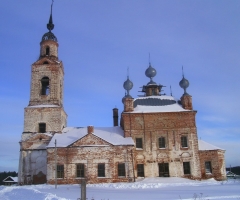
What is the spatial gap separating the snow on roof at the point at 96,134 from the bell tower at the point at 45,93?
110cm

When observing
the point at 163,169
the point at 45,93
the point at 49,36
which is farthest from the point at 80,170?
the point at 49,36

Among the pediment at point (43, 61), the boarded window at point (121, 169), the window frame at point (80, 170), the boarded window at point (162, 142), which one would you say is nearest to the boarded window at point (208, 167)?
the boarded window at point (162, 142)

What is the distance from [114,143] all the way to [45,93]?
9378 mm

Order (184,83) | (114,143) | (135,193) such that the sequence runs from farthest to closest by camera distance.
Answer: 1. (184,83)
2. (114,143)
3. (135,193)

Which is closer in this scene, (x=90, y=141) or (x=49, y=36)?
(x=90, y=141)

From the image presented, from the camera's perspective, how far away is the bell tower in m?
26.4

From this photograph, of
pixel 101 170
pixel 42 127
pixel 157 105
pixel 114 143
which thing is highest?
pixel 157 105

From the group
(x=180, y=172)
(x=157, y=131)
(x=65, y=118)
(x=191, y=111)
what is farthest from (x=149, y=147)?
(x=65, y=118)

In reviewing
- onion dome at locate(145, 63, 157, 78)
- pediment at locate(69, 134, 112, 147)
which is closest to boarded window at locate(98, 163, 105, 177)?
pediment at locate(69, 134, 112, 147)

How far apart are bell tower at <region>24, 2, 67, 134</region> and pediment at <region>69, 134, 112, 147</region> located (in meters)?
3.58

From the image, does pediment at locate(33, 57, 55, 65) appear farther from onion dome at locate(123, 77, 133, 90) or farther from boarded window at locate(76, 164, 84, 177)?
boarded window at locate(76, 164, 84, 177)

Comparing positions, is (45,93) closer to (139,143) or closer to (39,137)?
(39,137)

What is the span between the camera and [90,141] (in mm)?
23469

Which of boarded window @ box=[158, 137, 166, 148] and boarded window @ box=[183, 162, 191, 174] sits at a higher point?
boarded window @ box=[158, 137, 166, 148]
